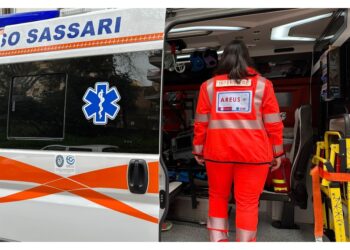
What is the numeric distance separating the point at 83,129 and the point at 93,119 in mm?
114

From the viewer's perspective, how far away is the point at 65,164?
91.0 inches

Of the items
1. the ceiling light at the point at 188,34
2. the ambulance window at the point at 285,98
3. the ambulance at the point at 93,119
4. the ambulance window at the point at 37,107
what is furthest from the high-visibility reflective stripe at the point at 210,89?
the ambulance window at the point at 285,98

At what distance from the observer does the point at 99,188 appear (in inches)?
87.4

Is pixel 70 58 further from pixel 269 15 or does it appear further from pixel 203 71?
pixel 203 71

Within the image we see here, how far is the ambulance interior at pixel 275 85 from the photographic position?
2.85 metres

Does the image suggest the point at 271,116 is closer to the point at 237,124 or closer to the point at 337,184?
the point at 237,124

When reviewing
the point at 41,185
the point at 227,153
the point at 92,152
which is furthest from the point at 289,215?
the point at 41,185

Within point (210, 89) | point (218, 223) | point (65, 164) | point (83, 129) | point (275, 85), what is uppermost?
point (275, 85)

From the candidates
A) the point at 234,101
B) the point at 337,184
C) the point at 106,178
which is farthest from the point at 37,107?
the point at 337,184

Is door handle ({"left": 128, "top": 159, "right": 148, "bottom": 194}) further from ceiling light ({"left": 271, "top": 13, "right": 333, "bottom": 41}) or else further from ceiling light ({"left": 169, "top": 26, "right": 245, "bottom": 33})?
ceiling light ({"left": 271, "top": 13, "right": 333, "bottom": 41})

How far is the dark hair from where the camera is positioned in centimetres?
235

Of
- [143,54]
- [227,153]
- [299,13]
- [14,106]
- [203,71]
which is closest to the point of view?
[143,54]

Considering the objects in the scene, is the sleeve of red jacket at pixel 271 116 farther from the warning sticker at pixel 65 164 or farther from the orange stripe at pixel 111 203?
the warning sticker at pixel 65 164

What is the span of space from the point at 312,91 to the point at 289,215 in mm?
1729
